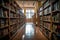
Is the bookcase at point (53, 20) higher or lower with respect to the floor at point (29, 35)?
higher

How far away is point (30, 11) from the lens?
82.1 ft

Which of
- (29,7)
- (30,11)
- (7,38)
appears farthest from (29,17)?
(7,38)

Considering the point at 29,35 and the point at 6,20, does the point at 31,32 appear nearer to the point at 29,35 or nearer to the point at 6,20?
the point at 29,35

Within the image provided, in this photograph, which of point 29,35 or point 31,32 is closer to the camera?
point 29,35

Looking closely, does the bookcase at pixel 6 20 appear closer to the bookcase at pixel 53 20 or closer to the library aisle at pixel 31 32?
the library aisle at pixel 31 32

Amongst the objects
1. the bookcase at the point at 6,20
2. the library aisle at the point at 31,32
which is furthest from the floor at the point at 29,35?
the bookcase at the point at 6,20

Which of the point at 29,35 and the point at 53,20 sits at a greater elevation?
the point at 53,20

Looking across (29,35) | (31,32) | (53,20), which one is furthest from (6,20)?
(31,32)

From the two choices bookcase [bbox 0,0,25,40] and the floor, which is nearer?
bookcase [bbox 0,0,25,40]

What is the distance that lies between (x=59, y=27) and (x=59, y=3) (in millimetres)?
790

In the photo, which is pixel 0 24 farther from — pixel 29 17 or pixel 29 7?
pixel 29 17

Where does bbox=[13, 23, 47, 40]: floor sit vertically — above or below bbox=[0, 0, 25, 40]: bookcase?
below

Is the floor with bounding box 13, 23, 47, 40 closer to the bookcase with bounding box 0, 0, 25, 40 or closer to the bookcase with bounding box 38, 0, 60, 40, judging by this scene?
the bookcase with bounding box 0, 0, 25, 40

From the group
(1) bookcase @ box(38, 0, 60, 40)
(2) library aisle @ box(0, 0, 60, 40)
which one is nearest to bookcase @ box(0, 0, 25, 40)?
(2) library aisle @ box(0, 0, 60, 40)
